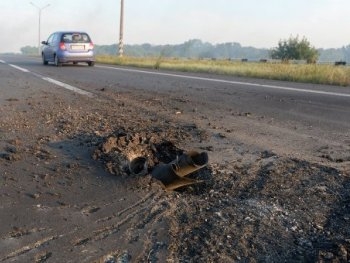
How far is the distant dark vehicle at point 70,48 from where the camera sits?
2244 centimetres

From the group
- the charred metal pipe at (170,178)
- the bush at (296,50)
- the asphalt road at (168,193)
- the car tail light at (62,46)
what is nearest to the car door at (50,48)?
the car tail light at (62,46)

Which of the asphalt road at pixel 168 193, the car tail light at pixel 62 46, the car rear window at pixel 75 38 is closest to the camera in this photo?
the asphalt road at pixel 168 193

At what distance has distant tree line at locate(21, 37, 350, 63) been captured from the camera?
59.5 meters

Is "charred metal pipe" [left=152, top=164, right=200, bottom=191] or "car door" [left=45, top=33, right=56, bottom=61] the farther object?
"car door" [left=45, top=33, right=56, bottom=61]

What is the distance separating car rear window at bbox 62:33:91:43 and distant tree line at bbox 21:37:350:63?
714 centimetres

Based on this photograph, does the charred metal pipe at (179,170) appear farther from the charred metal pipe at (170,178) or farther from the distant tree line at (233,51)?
the distant tree line at (233,51)

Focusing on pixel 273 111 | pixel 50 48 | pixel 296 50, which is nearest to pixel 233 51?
pixel 296 50

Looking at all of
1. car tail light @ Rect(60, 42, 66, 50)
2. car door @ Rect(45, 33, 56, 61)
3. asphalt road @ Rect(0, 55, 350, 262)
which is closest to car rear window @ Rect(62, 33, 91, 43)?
car tail light @ Rect(60, 42, 66, 50)

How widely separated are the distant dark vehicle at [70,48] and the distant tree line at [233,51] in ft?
23.8

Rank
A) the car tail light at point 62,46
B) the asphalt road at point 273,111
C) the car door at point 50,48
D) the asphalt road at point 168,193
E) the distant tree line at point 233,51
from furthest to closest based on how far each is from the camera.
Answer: the distant tree line at point 233,51
the car door at point 50,48
the car tail light at point 62,46
the asphalt road at point 273,111
the asphalt road at point 168,193

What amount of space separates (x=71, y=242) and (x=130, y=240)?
0.33 meters

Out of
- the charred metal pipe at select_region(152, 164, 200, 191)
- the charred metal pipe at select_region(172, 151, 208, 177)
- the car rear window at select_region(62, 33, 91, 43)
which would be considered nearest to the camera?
the charred metal pipe at select_region(152, 164, 200, 191)

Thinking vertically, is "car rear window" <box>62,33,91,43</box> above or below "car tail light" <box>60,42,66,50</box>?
above

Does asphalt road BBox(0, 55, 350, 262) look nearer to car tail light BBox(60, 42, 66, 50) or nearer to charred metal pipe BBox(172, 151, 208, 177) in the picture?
charred metal pipe BBox(172, 151, 208, 177)
